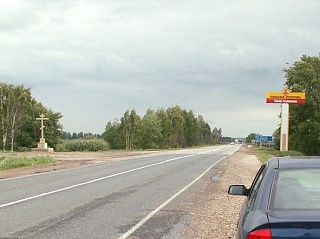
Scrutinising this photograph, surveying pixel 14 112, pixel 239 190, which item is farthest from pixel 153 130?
pixel 239 190

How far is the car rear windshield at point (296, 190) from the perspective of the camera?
3935 mm

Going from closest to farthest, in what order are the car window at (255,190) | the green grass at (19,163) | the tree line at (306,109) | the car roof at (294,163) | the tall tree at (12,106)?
the car window at (255,190)
the car roof at (294,163)
the green grass at (19,163)
the tree line at (306,109)
the tall tree at (12,106)

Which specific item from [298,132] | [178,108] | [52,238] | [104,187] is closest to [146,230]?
[52,238]

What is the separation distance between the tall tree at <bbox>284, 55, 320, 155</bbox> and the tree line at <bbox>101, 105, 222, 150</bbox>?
2650 cm

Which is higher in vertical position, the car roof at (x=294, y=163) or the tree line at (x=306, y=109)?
the tree line at (x=306, y=109)

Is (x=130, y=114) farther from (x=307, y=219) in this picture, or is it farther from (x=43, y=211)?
(x=307, y=219)

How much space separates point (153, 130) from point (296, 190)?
8956cm

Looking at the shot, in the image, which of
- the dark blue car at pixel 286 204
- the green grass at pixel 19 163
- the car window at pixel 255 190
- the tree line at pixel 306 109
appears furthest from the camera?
the tree line at pixel 306 109

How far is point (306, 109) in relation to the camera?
2389 inches

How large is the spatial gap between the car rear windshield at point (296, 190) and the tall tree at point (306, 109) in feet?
183

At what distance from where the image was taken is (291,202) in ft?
13.1

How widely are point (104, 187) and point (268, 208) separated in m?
11.9

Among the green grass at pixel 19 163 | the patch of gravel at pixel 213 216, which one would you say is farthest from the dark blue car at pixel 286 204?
the green grass at pixel 19 163

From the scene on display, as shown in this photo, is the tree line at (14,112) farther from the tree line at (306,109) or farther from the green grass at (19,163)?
the tree line at (306,109)
